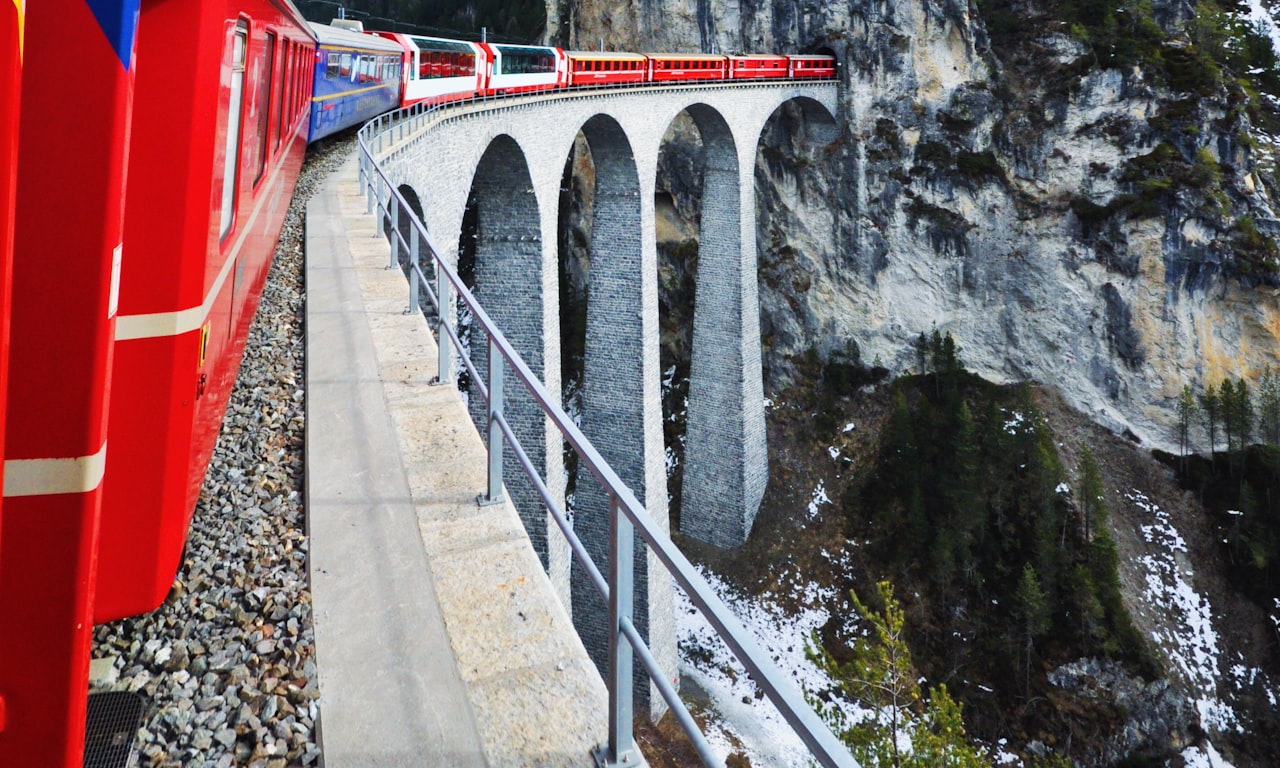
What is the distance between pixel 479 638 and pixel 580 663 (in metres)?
0.38

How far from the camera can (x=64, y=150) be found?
5.41 ft

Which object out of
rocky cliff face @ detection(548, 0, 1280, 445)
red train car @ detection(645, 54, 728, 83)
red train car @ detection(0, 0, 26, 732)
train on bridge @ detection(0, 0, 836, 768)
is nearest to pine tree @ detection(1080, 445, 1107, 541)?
rocky cliff face @ detection(548, 0, 1280, 445)

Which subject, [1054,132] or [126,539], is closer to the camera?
[126,539]

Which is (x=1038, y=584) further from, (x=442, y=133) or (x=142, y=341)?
(x=142, y=341)

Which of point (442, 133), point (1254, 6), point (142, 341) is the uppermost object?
point (1254, 6)

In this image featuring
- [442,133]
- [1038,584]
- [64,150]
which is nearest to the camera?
[64,150]

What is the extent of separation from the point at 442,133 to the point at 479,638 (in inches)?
448

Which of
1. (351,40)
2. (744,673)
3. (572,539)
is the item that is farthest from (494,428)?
(744,673)

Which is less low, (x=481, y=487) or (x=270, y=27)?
(x=270, y=27)

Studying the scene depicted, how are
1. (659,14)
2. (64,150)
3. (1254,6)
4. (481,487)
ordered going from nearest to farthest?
1. (64,150)
2. (481,487)
3. (659,14)
4. (1254,6)

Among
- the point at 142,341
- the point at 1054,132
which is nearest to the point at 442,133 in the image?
the point at 142,341

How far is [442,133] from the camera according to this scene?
41.9ft

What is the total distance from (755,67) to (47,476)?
2458 centimetres

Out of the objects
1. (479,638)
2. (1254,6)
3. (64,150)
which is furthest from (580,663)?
(1254,6)
